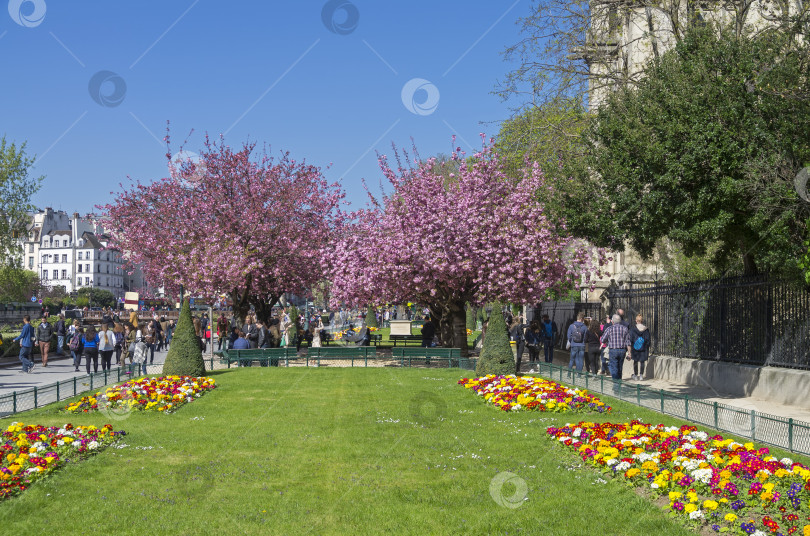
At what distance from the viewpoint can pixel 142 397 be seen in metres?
16.4

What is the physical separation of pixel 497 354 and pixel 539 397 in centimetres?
533

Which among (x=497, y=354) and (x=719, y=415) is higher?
(x=497, y=354)

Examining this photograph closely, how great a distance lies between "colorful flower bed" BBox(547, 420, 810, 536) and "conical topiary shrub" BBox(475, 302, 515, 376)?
363 inches

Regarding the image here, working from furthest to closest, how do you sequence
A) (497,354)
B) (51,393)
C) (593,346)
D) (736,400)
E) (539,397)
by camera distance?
(593,346)
(497,354)
(51,393)
(736,400)
(539,397)

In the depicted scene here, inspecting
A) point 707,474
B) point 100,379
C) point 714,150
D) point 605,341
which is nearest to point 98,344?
point 100,379

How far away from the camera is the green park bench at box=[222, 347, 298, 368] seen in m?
26.2

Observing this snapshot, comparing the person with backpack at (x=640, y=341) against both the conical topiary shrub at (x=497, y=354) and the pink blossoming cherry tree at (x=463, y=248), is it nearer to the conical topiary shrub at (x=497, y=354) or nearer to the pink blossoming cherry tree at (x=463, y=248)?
the conical topiary shrub at (x=497, y=354)

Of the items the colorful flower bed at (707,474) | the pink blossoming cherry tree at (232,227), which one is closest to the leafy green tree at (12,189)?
the pink blossoming cherry tree at (232,227)

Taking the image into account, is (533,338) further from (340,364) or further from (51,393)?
(51,393)

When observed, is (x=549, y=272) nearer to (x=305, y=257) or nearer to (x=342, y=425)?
(x=305, y=257)

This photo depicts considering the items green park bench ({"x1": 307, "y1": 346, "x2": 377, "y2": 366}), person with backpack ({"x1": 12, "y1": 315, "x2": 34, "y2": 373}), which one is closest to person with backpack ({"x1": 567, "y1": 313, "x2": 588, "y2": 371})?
green park bench ({"x1": 307, "y1": 346, "x2": 377, "y2": 366})

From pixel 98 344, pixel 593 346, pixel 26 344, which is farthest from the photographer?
pixel 26 344

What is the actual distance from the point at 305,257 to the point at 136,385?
18.5 m

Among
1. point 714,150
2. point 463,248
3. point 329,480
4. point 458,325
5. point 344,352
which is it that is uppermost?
point 714,150
